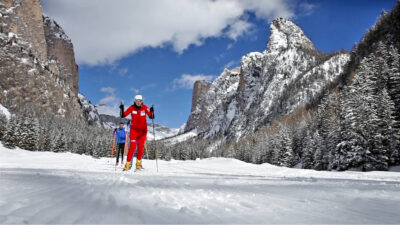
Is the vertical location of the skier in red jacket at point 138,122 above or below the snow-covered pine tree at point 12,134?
below

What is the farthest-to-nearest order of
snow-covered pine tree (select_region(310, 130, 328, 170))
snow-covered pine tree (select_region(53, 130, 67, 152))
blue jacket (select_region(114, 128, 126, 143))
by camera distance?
snow-covered pine tree (select_region(53, 130, 67, 152)) → snow-covered pine tree (select_region(310, 130, 328, 170)) → blue jacket (select_region(114, 128, 126, 143))

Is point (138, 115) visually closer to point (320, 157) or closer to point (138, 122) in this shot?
point (138, 122)

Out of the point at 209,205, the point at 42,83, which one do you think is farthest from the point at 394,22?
the point at 42,83

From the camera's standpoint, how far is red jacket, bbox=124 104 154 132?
1045 cm

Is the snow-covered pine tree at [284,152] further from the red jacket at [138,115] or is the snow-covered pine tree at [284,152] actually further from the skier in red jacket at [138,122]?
the red jacket at [138,115]

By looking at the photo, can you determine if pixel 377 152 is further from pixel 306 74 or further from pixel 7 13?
pixel 7 13

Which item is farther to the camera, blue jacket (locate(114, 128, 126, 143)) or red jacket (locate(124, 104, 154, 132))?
blue jacket (locate(114, 128, 126, 143))

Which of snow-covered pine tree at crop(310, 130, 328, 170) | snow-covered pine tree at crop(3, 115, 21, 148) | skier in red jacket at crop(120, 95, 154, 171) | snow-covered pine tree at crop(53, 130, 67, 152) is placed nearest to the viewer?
skier in red jacket at crop(120, 95, 154, 171)

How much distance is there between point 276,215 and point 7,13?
239338 millimetres

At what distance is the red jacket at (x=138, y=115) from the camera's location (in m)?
10.5

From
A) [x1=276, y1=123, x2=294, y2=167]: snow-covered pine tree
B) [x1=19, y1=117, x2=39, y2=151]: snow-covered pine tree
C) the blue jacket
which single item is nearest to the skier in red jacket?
the blue jacket

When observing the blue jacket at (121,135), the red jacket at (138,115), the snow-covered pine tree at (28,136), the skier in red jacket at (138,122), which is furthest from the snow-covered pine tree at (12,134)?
the red jacket at (138,115)

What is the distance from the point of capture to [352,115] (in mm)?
25953

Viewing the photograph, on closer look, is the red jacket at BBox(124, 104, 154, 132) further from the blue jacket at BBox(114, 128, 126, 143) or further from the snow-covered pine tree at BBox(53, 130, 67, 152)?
the snow-covered pine tree at BBox(53, 130, 67, 152)
